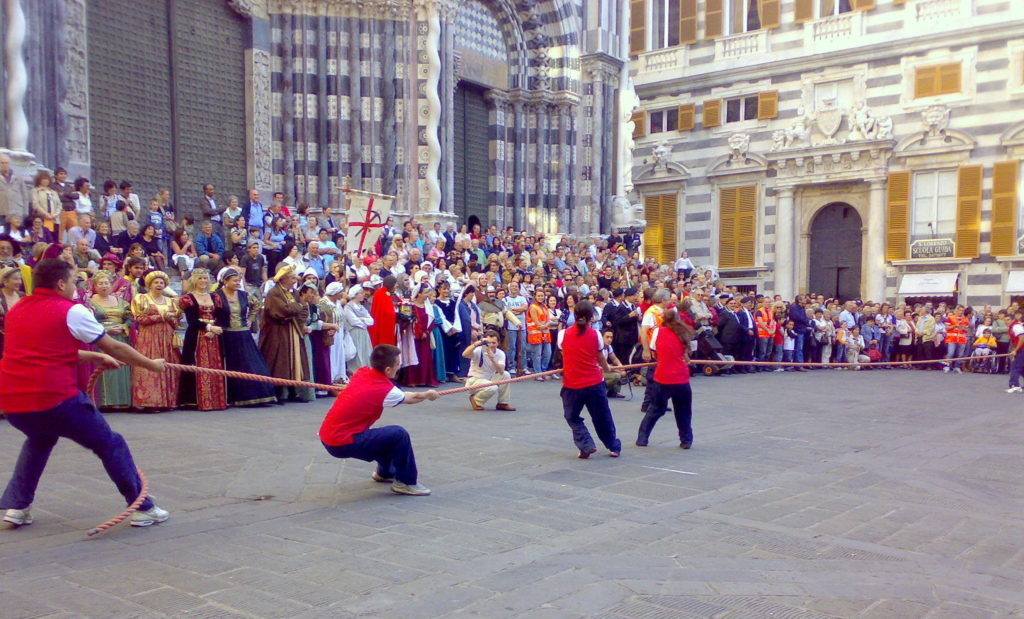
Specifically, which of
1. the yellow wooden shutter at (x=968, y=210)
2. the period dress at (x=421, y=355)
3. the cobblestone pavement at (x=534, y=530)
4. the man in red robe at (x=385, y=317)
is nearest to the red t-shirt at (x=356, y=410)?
the cobblestone pavement at (x=534, y=530)

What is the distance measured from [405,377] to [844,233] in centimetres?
2219

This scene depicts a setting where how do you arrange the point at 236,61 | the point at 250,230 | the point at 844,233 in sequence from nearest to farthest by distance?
the point at 250,230
the point at 236,61
the point at 844,233

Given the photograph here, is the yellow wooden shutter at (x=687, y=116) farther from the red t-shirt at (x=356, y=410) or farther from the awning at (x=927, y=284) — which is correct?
the red t-shirt at (x=356, y=410)

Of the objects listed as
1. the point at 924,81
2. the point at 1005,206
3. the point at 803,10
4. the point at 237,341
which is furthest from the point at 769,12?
the point at 237,341

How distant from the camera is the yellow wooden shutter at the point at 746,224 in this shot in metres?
32.9

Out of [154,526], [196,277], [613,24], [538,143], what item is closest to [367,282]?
[196,277]

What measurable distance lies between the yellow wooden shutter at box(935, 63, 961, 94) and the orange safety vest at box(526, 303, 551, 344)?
19689 millimetres

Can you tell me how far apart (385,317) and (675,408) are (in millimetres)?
6171

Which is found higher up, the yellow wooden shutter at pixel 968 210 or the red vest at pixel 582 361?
the yellow wooden shutter at pixel 968 210

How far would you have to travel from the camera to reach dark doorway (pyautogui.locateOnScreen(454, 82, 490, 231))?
2391cm

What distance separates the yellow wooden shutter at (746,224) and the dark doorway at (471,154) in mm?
12422

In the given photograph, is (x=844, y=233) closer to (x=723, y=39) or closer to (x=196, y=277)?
(x=723, y=39)

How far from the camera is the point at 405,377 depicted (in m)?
14.5

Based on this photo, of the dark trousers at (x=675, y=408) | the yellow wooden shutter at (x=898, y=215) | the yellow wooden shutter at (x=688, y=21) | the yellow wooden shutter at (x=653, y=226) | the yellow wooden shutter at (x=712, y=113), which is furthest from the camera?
the yellow wooden shutter at (x=653, y=226)
